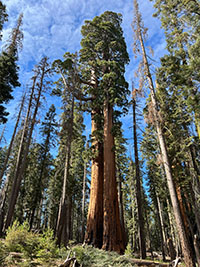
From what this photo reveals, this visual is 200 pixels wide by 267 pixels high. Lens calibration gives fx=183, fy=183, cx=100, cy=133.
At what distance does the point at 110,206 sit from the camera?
9.10 metres

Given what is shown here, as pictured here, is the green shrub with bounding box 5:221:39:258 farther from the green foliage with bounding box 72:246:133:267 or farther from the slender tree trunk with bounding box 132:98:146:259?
the slender tree trunk with bounding box 132:98:146:259

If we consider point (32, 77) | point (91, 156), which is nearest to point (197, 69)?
point (91, 156)

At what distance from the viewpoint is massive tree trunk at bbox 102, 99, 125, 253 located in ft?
27.7

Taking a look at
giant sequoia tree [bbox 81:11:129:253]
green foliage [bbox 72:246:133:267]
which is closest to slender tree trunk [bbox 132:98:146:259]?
giant sequoia tree [bbox 81:11:129:253]

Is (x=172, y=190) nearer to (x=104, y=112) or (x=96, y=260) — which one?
(x=96, y=260)

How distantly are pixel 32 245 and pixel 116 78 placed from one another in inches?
408

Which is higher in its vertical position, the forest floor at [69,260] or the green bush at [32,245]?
the green bush at [32,245]

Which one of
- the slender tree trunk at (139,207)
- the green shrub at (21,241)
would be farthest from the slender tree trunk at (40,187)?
the green shrub at (21,241)

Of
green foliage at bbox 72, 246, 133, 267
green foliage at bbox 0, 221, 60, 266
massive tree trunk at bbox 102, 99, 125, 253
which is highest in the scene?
massive tree trunk at bbox 102, 99, 125, 253

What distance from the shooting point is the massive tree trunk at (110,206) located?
845cm

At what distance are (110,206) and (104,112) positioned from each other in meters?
5.73

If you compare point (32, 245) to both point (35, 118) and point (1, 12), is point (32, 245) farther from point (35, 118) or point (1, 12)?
point (1, 12)

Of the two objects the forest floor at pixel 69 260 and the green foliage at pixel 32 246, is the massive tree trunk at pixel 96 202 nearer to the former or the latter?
the forest floor at pixel 69 260

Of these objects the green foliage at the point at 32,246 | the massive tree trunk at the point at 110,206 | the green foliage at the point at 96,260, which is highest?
the massive tree trunk at the point at 110,206
